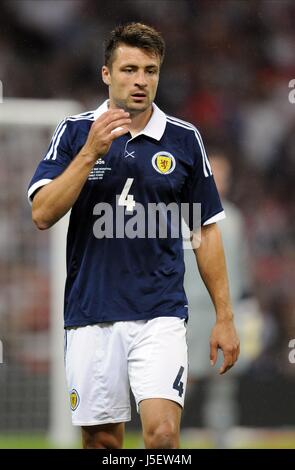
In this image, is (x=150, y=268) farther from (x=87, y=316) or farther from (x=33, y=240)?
(x=33, y=240)

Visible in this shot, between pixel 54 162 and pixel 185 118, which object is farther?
pixel 185 118

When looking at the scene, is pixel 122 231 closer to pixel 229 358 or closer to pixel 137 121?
pixel 137 121

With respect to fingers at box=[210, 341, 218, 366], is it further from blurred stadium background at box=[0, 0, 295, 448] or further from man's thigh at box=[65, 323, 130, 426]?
blurred stadium background at box=[0, 0, 295, 448]

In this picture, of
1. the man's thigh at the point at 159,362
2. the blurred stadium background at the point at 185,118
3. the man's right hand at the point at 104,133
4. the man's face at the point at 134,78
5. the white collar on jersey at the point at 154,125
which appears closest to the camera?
the man's right hand at the point at 104,133

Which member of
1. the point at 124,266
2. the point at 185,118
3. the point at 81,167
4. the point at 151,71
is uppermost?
the point at 185,118

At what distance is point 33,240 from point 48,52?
12.2 ft

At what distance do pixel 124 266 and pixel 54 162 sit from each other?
0.51 m

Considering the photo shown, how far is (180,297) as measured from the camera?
4.64 metres

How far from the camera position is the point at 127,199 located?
4570 millimetres

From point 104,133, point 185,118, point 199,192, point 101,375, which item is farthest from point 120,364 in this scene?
point 185,118

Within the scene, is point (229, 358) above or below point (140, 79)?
below

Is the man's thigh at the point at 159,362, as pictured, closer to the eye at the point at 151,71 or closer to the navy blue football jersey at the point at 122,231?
the navy blue football jersey at the point at 122,231

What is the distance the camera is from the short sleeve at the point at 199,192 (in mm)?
4750

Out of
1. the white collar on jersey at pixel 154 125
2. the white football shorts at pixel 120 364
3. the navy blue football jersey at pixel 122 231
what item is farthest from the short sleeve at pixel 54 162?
the white football shorts at pixel 120 364
